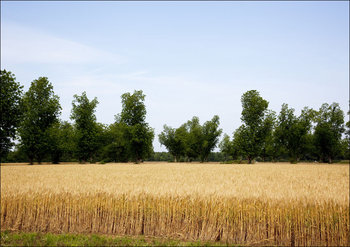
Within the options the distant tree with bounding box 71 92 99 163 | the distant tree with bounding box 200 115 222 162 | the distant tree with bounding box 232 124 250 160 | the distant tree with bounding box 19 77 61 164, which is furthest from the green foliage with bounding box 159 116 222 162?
the distant tree with bounding box 19 77 61 164

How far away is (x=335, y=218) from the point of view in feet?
21.7

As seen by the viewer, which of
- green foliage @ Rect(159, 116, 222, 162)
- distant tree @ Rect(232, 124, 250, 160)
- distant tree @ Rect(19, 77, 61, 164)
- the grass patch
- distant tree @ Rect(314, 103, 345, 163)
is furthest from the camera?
green foliage @ Rect(159, 116, 222, 162)

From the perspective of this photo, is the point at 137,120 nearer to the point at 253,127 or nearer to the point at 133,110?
the point at 133,110

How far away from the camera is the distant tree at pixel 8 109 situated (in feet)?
120

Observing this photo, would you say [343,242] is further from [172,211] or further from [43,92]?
[43,92]

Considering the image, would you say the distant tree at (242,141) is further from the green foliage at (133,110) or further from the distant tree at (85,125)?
the distant tree at (85,125)

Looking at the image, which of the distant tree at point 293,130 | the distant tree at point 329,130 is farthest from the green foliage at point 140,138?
the distant tree at point 329,130

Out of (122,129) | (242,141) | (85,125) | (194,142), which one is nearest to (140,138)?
(122,129)

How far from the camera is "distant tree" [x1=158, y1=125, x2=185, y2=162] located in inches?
3808

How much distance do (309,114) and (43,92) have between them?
7959 cm

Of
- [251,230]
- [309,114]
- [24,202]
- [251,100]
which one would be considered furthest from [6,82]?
[309,114]

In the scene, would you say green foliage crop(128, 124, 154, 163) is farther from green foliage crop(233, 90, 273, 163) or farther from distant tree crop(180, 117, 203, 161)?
distant tree crop(180, 117, 203, 161)

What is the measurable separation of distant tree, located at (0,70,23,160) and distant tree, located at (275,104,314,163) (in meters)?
71.1

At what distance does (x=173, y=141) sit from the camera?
3905 inches
